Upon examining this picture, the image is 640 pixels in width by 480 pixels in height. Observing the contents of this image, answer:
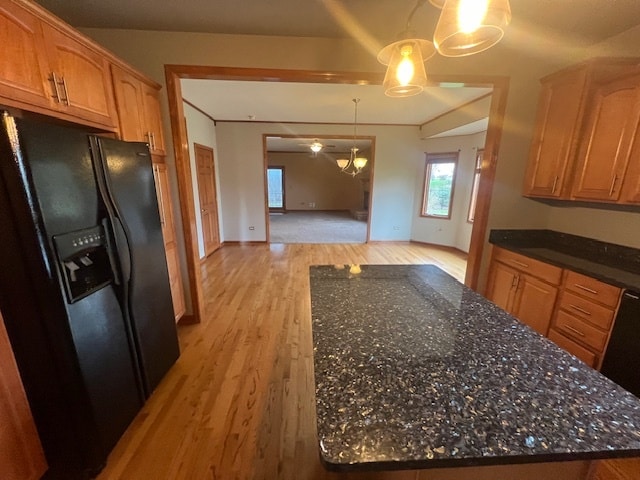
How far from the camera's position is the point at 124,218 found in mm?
1517

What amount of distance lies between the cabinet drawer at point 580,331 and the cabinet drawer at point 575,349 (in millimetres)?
40

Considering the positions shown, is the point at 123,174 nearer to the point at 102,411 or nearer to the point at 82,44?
the point at 82,44

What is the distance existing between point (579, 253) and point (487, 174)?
103 cm

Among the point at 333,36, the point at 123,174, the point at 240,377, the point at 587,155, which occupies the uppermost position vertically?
the point at 333,36

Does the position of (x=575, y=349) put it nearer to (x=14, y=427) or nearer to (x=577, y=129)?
(x=577, y=129)

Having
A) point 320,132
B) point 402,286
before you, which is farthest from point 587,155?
point 320,132

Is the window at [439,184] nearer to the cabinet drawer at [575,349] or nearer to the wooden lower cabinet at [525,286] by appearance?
the wooden lower cabinet at [525,286]

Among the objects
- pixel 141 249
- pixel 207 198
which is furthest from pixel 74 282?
pixel 207 198

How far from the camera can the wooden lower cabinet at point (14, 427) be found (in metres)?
1.13

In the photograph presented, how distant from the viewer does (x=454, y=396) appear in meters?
0.76

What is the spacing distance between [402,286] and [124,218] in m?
1.63

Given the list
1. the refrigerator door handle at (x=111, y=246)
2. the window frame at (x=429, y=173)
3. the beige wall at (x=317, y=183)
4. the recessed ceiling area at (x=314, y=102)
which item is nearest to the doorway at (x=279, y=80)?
the recessed ceiling area at (x=314, y=102)

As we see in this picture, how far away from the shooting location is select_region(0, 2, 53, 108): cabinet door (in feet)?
3.78

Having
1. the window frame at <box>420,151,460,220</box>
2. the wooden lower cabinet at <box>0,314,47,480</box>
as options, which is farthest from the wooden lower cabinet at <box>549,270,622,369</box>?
the window frame at <box>420,151,460,220</box>
